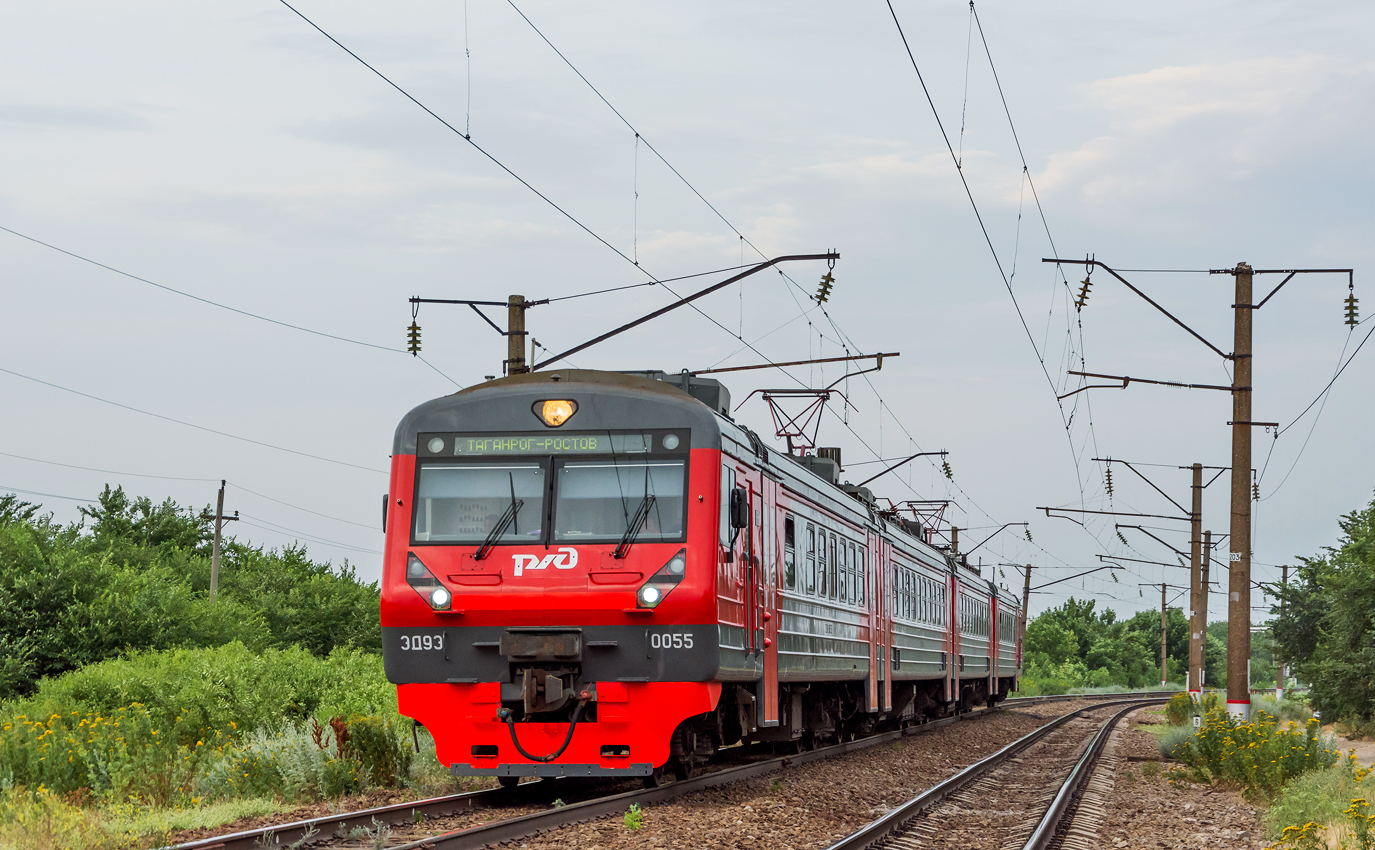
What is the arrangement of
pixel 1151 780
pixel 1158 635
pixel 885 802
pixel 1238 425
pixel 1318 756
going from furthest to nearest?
pixel 1158 635, pixel 1238 425, pixel 1151 780, pixel 1318 756, pixel 885 802

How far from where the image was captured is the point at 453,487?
12.4 metres

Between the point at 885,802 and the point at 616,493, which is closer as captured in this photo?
the point at 616,493

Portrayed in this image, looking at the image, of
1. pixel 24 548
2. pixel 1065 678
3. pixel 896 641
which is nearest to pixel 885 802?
pixel 896 641

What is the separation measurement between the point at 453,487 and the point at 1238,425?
12.2 m

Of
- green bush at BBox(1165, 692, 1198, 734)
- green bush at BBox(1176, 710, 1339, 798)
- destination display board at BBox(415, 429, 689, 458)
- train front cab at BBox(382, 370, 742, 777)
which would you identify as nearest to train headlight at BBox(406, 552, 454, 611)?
train front cab at BBox(382, 370, 742, 777)

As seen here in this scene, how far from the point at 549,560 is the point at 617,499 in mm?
771

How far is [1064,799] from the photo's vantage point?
14359 mm

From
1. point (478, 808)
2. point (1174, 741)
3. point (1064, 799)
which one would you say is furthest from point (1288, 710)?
point (478, 808)

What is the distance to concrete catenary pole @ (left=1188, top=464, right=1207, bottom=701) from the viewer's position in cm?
3597

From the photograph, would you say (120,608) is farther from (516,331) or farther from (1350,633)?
(1350,633)

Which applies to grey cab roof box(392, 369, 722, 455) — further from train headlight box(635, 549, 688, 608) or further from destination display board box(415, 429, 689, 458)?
train headlight box(635, 549, 688, 608)

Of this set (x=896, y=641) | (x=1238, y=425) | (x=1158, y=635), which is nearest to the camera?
(x=1238, y=425)

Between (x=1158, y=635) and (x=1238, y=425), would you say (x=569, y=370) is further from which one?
(x=1158, y=635)

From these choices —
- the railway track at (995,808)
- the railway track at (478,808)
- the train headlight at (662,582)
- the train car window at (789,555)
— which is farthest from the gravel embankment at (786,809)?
the train car window at (789,555)
